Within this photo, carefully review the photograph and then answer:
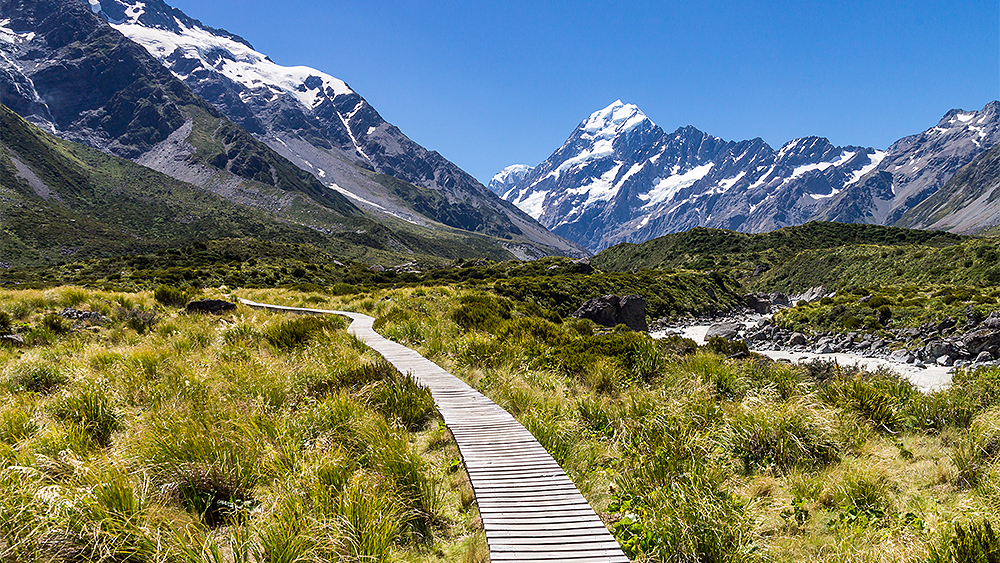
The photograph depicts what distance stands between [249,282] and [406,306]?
32.1m

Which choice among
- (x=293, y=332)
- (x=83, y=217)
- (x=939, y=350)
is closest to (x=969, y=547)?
(x=293, y=332)

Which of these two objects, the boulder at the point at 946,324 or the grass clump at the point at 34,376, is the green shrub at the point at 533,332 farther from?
the boulder at the point at 946,324

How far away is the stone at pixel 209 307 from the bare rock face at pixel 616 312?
2046 cm

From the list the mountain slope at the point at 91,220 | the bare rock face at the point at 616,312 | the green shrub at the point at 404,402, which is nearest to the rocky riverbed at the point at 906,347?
the bare rock face at the point at 616,312

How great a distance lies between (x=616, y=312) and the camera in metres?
30.6

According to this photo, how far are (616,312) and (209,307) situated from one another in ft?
77.8

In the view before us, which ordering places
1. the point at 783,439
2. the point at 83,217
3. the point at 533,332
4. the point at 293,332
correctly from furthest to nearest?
the point at 83,217, the point at 533,332, the point at 293,332, the point at 783,439

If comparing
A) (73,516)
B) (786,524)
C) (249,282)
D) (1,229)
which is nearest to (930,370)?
(786,524)

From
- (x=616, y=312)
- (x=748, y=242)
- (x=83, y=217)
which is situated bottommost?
(x=83, y=217)

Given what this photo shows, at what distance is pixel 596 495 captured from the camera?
532 cm

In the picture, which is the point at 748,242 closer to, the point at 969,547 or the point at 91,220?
the point at 969,547

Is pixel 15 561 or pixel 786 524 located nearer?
pixel 15 561

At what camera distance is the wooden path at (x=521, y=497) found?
12.9ft

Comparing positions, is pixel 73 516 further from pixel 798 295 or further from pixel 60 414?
pixel 798 295
